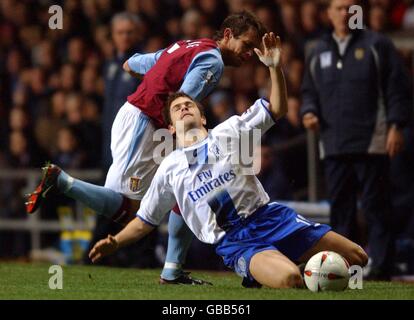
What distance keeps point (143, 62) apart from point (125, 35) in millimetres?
2130

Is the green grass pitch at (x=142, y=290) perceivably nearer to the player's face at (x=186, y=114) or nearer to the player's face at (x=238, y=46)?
the player's face at (x=186, y=114)

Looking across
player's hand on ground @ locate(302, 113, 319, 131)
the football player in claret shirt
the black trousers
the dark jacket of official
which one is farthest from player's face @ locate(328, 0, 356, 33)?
the football player in claret shirt

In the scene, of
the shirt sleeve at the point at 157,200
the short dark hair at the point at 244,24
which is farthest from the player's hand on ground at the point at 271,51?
the shirt sleeve at the point at 157,200

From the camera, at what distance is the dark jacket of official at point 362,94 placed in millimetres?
8906

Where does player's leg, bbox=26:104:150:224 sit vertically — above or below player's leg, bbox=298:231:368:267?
above

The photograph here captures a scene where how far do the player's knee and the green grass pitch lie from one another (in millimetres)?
57

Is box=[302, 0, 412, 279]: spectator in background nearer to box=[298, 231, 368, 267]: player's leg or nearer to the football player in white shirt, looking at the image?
box=[298, 231, 368, 267]: player's leg

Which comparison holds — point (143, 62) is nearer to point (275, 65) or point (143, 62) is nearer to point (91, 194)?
point (91, 194)

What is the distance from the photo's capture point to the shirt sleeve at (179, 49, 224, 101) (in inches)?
289

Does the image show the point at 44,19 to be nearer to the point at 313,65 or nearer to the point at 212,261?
the point at 212,261

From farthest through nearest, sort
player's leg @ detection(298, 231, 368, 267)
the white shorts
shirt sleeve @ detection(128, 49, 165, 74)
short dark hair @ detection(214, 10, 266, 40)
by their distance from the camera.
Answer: shirt sleeve @ detection(128, 49, 165, 74) < the white shorts < short dark hair @ detection(214, 10, 266, 40) < player's leg @ detection(298, 231, 368, 267)

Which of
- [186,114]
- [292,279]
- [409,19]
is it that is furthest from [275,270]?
[409,19]

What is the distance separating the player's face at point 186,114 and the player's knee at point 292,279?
1112 mm

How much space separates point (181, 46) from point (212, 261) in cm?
345
